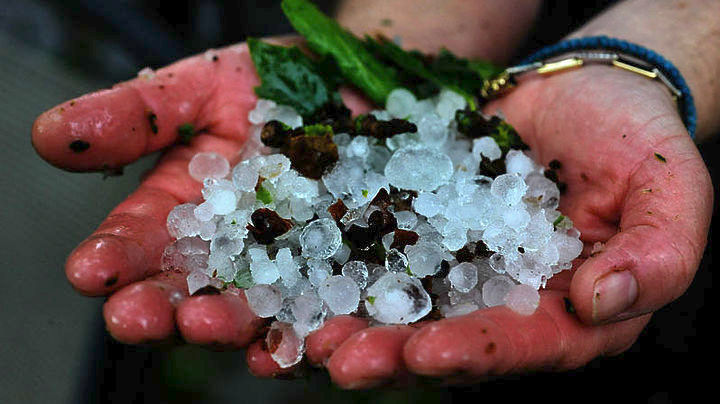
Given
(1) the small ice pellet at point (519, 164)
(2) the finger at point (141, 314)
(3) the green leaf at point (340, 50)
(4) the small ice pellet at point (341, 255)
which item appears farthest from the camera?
(3) the green leaf at point (340, 50)

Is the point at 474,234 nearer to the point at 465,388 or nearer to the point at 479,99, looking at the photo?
the point at 479,99

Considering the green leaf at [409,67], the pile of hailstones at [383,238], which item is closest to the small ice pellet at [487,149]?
the pile of hailstones at [383,238]

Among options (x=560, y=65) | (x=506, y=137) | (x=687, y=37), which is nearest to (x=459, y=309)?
(x=506, y=137)

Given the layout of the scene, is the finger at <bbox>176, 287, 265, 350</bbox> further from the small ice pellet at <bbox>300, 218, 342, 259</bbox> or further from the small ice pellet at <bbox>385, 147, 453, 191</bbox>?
the small ice pellet at <bbox>385, 147, 453, 191</bbox>

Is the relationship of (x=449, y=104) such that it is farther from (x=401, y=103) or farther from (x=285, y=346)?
(x=285, y=346)

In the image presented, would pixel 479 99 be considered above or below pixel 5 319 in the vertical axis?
above

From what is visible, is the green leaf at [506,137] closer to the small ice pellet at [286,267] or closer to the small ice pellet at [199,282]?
the small ice pellet at [286,267]

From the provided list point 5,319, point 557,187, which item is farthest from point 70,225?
point 557,187
